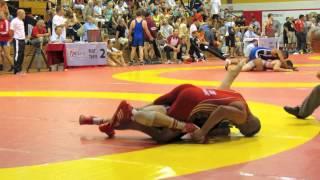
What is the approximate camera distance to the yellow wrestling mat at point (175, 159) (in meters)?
3.82

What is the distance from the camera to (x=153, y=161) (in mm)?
4180

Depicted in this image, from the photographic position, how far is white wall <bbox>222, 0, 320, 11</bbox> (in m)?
33.3

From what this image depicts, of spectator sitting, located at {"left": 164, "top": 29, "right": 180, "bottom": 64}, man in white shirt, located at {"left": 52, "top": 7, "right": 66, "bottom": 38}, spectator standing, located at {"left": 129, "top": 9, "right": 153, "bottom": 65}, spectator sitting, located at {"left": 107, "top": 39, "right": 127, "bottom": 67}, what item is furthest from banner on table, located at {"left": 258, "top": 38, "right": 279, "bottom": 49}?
man in white shirt, located at {"left": 52, "top": 7, "right": 66, "bottom": 38}

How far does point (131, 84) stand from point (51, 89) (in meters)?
1.60

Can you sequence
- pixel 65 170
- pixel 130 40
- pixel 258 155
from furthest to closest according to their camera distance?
pixel 130 40, pixel 258 155, pixel 65 170

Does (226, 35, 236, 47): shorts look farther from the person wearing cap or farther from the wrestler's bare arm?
the wrestler's bare arm

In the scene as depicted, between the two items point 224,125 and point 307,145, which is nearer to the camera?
point 307,145

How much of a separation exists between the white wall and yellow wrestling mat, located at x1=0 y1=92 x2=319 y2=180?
29.0m

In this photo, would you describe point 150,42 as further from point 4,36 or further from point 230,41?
point 230,41

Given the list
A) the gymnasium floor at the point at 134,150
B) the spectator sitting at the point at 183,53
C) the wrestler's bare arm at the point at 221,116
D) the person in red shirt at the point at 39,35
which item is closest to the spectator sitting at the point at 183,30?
the spectator sitting at the point at 183,53

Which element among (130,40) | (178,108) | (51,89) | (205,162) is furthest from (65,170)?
(130,40)

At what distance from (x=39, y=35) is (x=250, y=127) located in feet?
40.2

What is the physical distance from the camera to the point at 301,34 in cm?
2866

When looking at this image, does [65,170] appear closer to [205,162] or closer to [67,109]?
[205,162]
